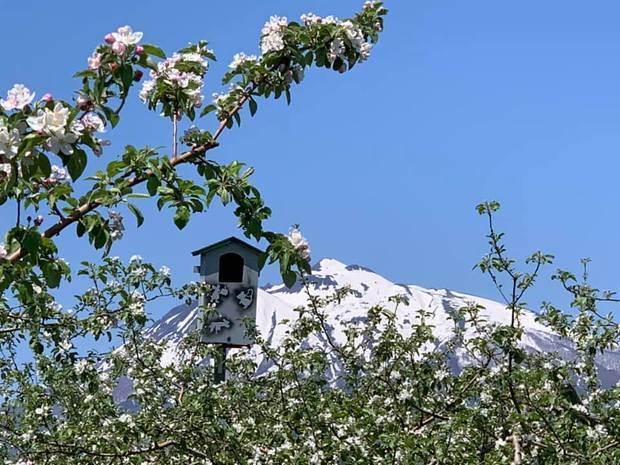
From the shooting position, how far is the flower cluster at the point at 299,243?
9.48 feet

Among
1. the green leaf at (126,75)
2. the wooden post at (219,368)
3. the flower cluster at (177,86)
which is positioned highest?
the flower cluster at (177,86)

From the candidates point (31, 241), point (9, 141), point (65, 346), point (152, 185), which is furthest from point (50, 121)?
point (65, 346)

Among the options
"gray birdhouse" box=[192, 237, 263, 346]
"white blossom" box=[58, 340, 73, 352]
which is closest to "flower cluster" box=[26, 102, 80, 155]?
"white blossom" box=[58, 340, 73, 352]

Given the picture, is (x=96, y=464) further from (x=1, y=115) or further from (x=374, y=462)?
(x=1, y=115)

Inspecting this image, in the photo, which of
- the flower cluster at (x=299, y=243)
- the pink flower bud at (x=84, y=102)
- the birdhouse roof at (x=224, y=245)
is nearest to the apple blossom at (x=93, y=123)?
the pink flower bud at (x=84, y=102)

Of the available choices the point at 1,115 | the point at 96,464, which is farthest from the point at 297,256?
the point at 96,464

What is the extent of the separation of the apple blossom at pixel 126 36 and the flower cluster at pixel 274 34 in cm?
69

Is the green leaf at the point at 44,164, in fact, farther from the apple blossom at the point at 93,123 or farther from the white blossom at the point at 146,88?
the white blossom at the point at 146,88

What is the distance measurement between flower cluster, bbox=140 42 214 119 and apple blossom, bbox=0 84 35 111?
0.68 metres

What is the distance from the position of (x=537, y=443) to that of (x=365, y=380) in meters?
1.85

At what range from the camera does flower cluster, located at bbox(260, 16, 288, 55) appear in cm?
318

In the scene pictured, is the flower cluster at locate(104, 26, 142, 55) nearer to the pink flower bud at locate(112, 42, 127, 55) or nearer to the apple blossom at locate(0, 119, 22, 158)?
the pink flower bud at locate(112, 42, 127, 55)

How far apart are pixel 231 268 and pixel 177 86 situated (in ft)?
20.2

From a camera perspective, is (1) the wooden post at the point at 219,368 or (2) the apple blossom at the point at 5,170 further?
(1) the wooden post at the point at 219,368
